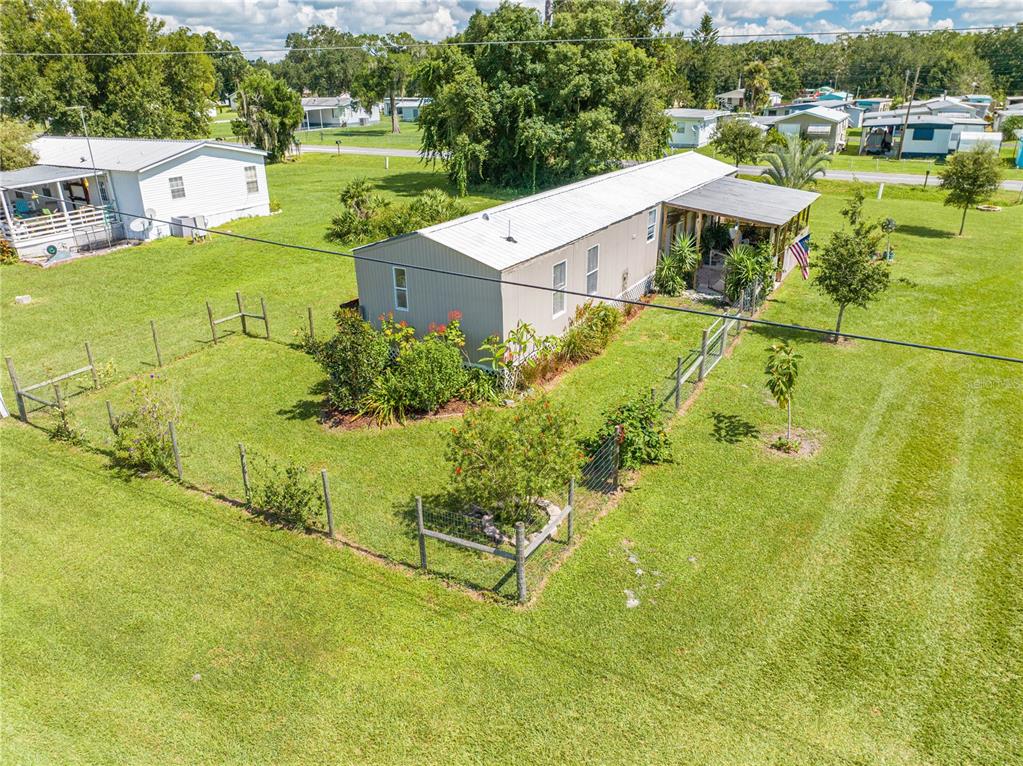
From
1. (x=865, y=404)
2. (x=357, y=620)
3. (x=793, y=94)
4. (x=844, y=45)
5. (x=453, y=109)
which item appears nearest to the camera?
(x=357, y=620)

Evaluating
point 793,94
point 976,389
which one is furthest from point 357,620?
point 793,94

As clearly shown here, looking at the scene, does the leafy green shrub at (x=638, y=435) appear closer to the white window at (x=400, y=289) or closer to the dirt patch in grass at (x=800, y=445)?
the dirt patch in grass at (x=800, y=445)

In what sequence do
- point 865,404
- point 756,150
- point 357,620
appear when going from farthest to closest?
point 756,150 → point 865,404 → point 357,620

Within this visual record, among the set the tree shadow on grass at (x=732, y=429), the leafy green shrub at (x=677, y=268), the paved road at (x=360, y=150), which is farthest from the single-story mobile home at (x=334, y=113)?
the tree shadow on grass at (x=732, y=429)

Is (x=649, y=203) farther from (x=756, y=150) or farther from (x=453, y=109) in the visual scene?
(x=756, y=150)

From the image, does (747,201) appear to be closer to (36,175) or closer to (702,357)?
(702,357)

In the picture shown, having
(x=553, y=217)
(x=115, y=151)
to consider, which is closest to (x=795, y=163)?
(x=553, y=217)

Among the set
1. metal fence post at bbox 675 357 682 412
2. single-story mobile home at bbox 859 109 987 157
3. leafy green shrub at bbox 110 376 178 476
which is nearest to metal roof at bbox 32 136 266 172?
leafy green shrub at bbox 110 376 178 476
